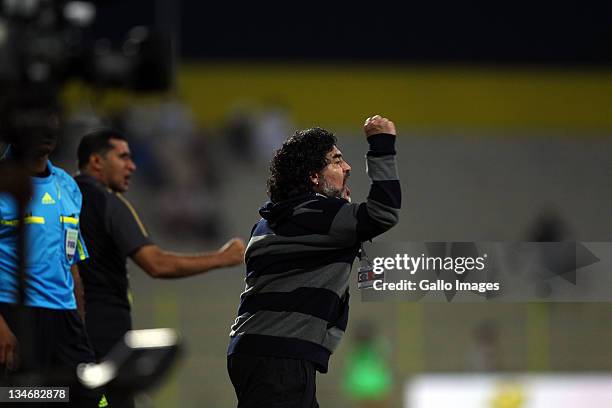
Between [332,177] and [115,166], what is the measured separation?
1337 mm

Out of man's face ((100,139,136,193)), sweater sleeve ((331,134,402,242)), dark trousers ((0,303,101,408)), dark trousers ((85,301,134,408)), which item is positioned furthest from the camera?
man's face ((100,139,136,193))

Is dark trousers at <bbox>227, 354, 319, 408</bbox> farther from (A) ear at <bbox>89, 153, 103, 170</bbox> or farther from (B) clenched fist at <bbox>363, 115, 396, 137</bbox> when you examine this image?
(A) ear at <bbox>89, 153, 103, 170</bbox>

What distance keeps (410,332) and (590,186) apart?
7.74 ft

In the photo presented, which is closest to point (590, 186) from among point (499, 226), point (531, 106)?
point (499, 226)

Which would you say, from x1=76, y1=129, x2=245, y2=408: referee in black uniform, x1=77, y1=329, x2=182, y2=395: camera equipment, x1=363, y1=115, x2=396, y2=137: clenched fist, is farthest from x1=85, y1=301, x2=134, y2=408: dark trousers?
x1=77, y1=329, x2=182, y2=395: camera equipment

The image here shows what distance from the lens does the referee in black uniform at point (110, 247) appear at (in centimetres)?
541

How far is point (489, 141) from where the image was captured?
16.8 metres

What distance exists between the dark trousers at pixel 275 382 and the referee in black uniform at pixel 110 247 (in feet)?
2.41

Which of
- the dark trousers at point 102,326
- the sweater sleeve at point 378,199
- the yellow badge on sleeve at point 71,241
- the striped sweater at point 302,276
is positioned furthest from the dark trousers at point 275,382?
the dark trousers at point 102,326

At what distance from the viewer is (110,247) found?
18.3ft

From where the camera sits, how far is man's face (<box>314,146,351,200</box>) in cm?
475

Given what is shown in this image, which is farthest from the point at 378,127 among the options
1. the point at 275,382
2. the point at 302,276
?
the point at 275,382

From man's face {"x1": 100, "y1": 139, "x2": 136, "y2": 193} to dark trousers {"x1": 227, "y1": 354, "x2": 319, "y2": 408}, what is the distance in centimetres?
139

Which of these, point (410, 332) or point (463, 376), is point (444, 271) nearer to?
point (463, 376)
